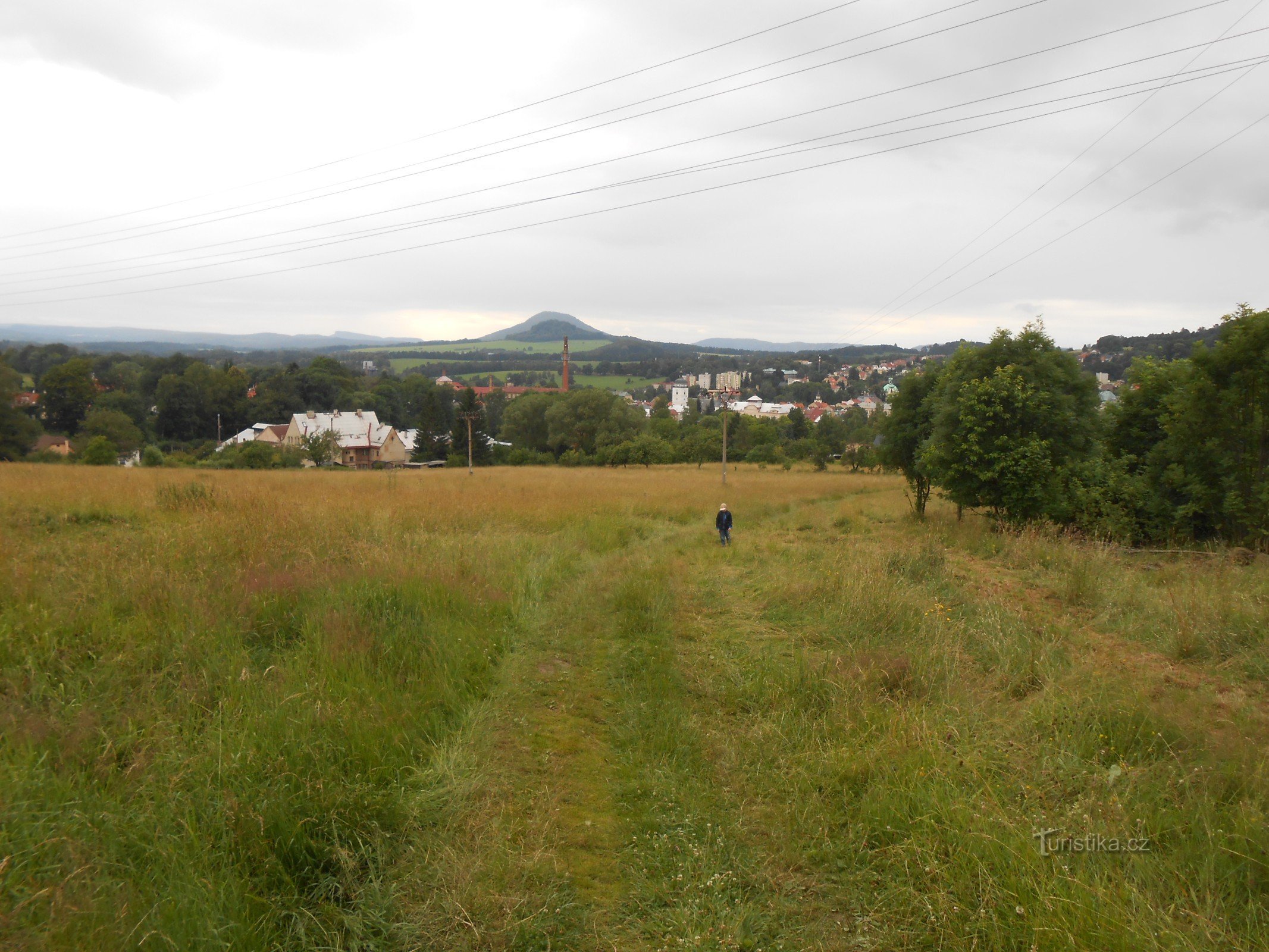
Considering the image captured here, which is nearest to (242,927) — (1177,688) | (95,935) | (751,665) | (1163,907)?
(95,935)

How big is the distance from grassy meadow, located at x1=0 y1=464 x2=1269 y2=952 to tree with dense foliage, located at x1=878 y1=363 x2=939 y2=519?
17.3 metres

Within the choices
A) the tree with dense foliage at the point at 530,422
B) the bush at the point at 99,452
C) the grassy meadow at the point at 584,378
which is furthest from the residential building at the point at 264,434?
the grassy meadow at the point at 584,378

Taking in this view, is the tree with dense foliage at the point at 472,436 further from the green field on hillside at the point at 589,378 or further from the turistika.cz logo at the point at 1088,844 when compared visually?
the green field on hillside at the point at 589,378

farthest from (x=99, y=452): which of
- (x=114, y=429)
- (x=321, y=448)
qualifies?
(x=114, y=429)

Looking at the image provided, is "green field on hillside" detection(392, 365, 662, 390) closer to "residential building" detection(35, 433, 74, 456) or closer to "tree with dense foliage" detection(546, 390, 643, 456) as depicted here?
"tree with dense foliage" detection(546, 390, 643, 456)

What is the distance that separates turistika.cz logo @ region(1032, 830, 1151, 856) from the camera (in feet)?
10.7

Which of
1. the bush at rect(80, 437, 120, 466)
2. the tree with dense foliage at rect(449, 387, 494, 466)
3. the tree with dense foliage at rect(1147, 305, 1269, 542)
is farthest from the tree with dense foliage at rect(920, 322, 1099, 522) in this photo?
the tree with dense foliage at rect(449, 387, 494, 466)

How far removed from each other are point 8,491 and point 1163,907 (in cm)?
1587

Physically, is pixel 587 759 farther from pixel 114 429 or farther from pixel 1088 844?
pixel 114 429

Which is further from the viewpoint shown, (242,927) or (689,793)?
(689,793)

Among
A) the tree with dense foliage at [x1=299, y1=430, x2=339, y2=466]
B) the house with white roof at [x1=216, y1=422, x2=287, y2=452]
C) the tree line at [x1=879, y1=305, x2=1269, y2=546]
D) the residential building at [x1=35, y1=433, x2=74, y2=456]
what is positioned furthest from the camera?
the house with white roof at [x1=216, y1=422, x2=287, y2=452]

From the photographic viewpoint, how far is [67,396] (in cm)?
6184

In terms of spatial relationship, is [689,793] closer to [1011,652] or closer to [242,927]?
[242,927]

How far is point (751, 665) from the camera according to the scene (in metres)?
6.49
